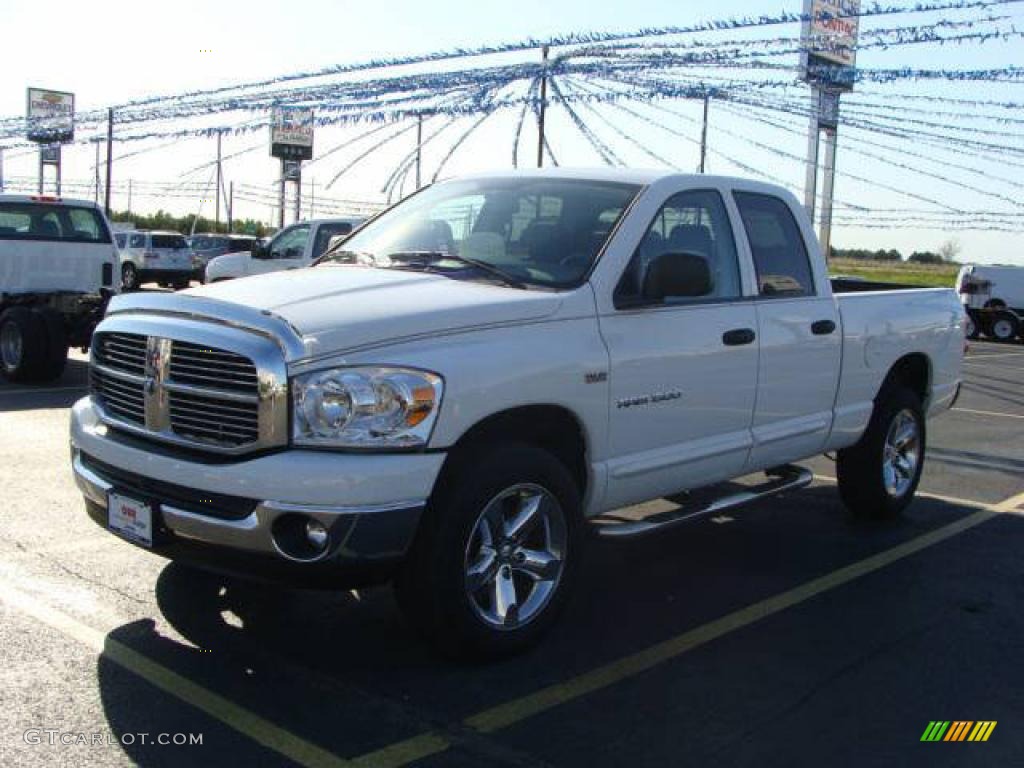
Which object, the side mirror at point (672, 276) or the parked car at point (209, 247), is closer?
the side mirror at point (672, 276)

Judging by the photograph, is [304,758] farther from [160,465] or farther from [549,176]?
[549,176]

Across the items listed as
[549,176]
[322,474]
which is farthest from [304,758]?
[549,176]

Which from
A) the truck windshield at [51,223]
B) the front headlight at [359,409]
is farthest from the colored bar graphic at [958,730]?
the truck windshield at [51,223]

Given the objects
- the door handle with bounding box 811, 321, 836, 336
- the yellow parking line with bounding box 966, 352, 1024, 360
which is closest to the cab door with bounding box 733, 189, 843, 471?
the door handle with bounding box 811, 321, 836, 336

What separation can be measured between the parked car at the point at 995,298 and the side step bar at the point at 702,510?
82.3 ft

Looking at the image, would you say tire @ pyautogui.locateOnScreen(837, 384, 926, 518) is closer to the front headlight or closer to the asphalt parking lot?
the asphalt parking lot

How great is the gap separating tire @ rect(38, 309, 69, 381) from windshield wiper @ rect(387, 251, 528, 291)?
781 centimetres

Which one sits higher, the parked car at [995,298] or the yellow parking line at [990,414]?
the parked car at [995,298]

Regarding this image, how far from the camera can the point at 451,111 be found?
16.2m

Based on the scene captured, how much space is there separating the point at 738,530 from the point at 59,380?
8.87 metres

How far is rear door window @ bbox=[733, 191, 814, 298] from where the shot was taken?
566 cm

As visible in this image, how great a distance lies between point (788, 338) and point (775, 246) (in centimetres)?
56

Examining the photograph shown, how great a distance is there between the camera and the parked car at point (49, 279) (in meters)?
11.7

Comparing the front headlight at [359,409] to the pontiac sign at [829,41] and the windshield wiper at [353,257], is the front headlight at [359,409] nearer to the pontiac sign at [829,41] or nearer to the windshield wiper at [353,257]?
the windshield wiper at [353,257]
